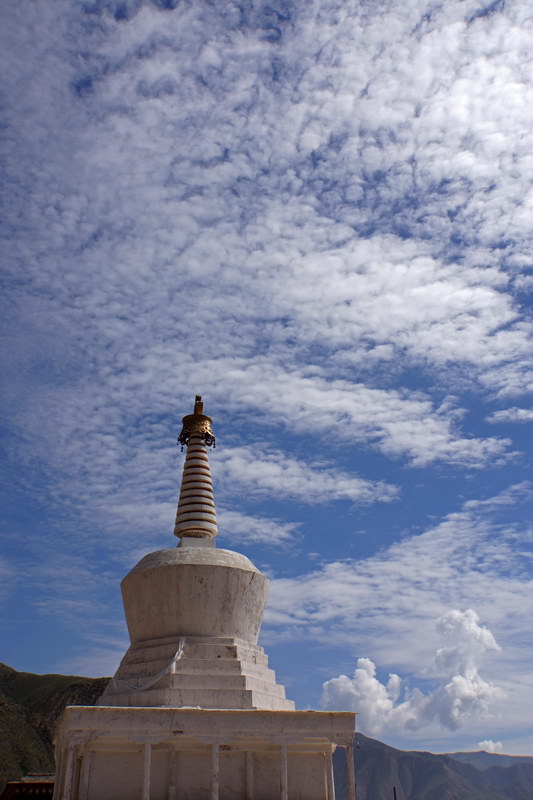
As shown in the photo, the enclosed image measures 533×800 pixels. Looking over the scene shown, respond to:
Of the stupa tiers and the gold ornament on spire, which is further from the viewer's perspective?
the gold ornament on spire

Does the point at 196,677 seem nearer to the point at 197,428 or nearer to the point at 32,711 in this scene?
the point at 197,428

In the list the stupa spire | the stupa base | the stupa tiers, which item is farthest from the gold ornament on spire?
the stupa base

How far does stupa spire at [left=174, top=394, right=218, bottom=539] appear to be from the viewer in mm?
23156

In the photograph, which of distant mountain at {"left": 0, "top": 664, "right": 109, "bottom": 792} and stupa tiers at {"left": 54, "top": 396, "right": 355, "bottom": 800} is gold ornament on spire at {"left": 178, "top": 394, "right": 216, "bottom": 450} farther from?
distant mountain at {"left": 0, "top": 664, "right": 109, "bottom": 792}

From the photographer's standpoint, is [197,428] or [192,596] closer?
[192,596]

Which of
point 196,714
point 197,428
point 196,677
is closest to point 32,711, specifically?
point 197,428

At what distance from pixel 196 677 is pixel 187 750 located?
1.67 meters

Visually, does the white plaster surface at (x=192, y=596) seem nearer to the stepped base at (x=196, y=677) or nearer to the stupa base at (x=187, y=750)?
the stepped base at (x=196, y=677)

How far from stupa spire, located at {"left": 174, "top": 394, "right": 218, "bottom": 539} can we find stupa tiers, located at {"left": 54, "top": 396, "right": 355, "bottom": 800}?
1.36 meters

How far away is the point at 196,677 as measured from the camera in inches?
728

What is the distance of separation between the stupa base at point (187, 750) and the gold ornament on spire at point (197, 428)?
1033 cm

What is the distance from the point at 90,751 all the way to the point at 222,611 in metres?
4.79

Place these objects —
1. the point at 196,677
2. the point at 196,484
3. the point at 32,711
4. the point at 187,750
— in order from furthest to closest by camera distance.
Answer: the point at 32,711
the point at 196,484
the point at 196,677
the point at 187,750

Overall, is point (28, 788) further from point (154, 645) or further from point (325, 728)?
point (325, 728)
